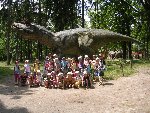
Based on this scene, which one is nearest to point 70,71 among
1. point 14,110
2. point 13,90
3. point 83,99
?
point 13,90

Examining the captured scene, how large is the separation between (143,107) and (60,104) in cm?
297

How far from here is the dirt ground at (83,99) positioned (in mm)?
11211

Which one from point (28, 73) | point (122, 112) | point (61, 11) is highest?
point (61, 11)

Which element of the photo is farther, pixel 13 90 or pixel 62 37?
pixel 62 37

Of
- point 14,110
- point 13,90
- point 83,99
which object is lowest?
point 14,110

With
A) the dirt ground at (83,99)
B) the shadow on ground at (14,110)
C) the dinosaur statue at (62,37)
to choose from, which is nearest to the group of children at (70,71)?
the dirt ground at (83,99)

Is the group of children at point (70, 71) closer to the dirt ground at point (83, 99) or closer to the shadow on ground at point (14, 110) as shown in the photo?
the dirt ground at point (83, 99)

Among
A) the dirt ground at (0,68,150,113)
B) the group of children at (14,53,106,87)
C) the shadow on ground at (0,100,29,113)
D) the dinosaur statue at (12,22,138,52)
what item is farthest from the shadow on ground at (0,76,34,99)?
the dinosaur statue at (12,22,138,52)

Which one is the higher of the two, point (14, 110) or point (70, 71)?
point (70, 71)

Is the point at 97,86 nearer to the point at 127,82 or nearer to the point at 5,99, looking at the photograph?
the point at 127,82

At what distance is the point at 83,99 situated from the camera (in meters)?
12.6

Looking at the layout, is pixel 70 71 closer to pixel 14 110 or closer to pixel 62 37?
pixel 62 37

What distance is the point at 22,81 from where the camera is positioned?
1622cm

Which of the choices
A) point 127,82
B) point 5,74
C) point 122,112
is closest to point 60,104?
point 122,112
